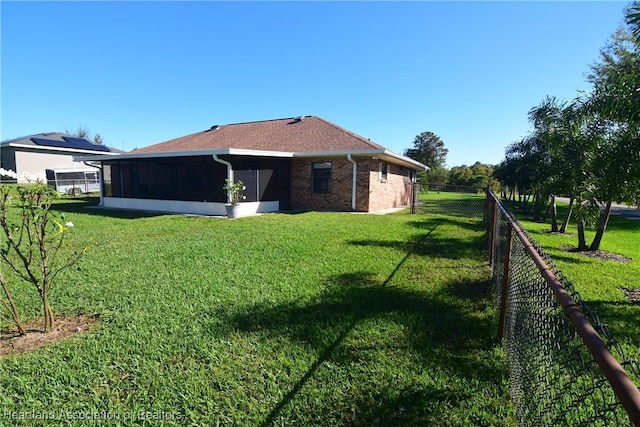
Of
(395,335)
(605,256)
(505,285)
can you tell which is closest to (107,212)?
(395,335)

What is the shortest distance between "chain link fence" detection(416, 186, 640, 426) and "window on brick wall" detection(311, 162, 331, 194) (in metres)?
11.5

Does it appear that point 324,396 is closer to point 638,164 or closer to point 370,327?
point 370,327

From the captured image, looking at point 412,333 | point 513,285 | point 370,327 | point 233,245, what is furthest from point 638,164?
point 233,245

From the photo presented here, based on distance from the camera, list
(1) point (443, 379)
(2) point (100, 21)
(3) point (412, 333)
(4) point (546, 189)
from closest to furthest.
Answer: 1. (1) point (443, 379)
2. (3) point (412, 333)
3. (4) point (546, 189)
4. (2) point (100, 21)

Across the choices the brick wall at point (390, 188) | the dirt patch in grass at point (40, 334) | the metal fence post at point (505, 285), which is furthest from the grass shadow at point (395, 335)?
the brick wall at point (390, 188)

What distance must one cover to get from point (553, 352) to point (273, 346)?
7.19ft

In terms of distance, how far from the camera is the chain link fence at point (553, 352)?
3.46 ft

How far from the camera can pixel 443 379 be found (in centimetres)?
269

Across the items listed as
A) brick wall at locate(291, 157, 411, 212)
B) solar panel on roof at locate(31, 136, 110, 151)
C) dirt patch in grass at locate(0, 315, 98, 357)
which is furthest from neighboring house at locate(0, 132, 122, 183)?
dirt patch in grass at locate(0, 315, 98, 357)

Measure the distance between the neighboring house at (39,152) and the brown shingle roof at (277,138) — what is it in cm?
1391

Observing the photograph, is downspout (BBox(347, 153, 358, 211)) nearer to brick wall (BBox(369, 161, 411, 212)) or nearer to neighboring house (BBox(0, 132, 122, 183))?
brick wall (BBox(369, 161, 411, 212))

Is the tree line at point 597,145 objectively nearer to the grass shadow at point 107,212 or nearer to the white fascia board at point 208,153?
the white fascia board at point 208,153

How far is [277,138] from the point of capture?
1714 cm

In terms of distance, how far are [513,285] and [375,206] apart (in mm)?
11742
